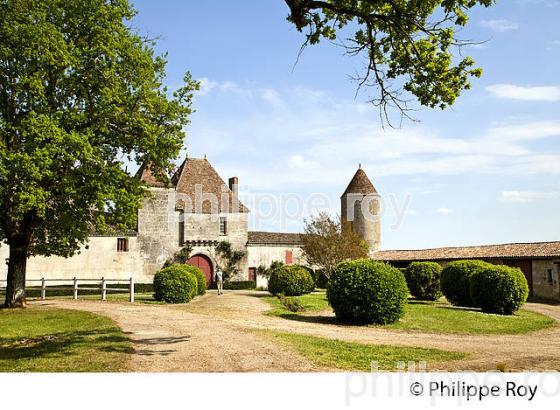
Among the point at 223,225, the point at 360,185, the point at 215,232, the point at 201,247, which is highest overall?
the point at 360,185

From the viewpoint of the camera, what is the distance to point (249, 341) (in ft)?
38.3

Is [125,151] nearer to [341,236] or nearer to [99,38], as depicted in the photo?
[99,38]

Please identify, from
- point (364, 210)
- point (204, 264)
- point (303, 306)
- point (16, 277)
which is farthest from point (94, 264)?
point (364, 210)

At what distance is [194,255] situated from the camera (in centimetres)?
3934

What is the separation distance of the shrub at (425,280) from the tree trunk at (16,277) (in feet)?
66.0

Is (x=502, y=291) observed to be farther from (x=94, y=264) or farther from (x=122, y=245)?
(x=94, y=264)

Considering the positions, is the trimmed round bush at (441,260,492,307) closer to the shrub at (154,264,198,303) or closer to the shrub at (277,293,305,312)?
the shrub at (277,293,305,312)

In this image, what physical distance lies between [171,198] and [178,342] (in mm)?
28887

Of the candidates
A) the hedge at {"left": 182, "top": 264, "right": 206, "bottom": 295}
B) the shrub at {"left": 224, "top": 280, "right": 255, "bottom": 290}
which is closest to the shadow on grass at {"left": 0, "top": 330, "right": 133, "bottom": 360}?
the hedge at {"left": 182, "top": 264, "right": 206, "bottom": 295}

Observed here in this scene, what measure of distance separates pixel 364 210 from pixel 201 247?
18086mm

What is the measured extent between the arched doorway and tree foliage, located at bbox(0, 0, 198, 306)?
19.6m

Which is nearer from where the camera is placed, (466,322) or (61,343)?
(61,343)

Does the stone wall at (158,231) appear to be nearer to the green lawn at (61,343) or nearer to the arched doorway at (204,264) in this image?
the arched doorway at (204,264)

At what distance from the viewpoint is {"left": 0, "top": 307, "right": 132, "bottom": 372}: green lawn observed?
30.5 ft
